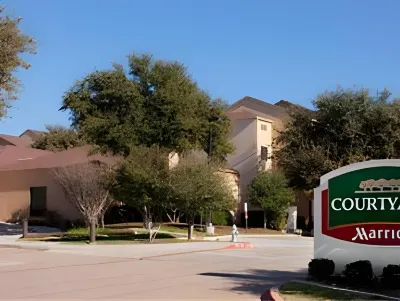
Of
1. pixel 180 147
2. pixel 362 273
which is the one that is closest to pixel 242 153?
pixel 180 147

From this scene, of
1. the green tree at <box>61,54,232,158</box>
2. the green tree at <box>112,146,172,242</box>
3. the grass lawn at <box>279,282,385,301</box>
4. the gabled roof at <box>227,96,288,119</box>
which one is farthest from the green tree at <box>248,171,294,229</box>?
the grass lawn at <box>279,282,385,301</box>

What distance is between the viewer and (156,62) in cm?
4284

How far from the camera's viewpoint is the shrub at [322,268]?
13.7 meters

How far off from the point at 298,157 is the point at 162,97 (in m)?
16.6

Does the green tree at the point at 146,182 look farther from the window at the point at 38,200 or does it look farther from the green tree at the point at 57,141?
the green tree at the point at 57,141

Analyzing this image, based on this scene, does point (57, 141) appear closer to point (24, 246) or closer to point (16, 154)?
point (16, 154)

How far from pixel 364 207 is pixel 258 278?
3.58 metres

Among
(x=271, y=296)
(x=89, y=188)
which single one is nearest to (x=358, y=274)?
(x=271, y=296)

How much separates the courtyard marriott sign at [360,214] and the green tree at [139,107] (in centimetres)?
2579

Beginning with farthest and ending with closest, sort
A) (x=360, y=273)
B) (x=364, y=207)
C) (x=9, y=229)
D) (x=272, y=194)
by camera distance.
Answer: (x=272, y=194), (x=9, y=229), (x=364, y=207), (x=360, y=273)

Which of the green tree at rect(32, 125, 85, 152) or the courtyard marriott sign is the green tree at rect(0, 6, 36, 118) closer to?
the courtyard marriott sign

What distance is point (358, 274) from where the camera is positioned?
13055 millimetres

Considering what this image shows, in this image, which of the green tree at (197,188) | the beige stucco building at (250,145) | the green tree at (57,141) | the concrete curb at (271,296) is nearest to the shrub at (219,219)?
the beige stucco building at (250,145)

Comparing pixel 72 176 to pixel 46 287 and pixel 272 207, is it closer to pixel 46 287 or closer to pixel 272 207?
pixel 272 207
